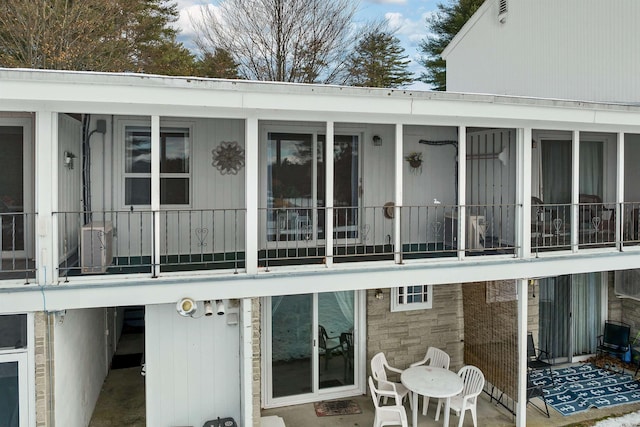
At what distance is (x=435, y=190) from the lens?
32.1ft

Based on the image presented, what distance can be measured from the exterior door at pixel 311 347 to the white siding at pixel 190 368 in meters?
1.29

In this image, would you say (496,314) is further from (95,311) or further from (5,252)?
(5,252)

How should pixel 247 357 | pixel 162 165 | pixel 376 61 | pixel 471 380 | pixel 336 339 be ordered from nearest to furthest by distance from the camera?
pixel 247 357, pixel 162 165, pixel 471 380, pixel 336 339, pixel 376 61

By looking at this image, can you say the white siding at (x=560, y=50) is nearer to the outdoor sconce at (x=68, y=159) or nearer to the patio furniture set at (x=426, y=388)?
the patio furniture set at (x=426, y=388)

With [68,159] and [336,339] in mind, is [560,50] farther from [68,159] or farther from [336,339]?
[68,159]

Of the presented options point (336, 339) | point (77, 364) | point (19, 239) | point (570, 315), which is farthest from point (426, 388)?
point (19, 239)

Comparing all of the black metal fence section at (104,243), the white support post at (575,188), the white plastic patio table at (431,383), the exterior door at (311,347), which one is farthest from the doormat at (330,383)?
the white support post at (575,188)

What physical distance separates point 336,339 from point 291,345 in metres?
0.88

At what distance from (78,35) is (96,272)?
41.3ft

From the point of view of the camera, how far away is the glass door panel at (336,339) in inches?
351

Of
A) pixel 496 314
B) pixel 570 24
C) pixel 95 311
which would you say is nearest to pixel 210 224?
pixel 95 311

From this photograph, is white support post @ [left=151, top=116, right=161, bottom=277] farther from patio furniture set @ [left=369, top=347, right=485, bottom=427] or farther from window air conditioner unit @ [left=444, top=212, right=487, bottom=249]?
window air conditioner unit @ [left=444, top=212, right=487, bottom=249]

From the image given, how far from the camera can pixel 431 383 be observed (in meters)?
8.00

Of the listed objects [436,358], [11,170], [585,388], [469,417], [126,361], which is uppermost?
[11,170]
